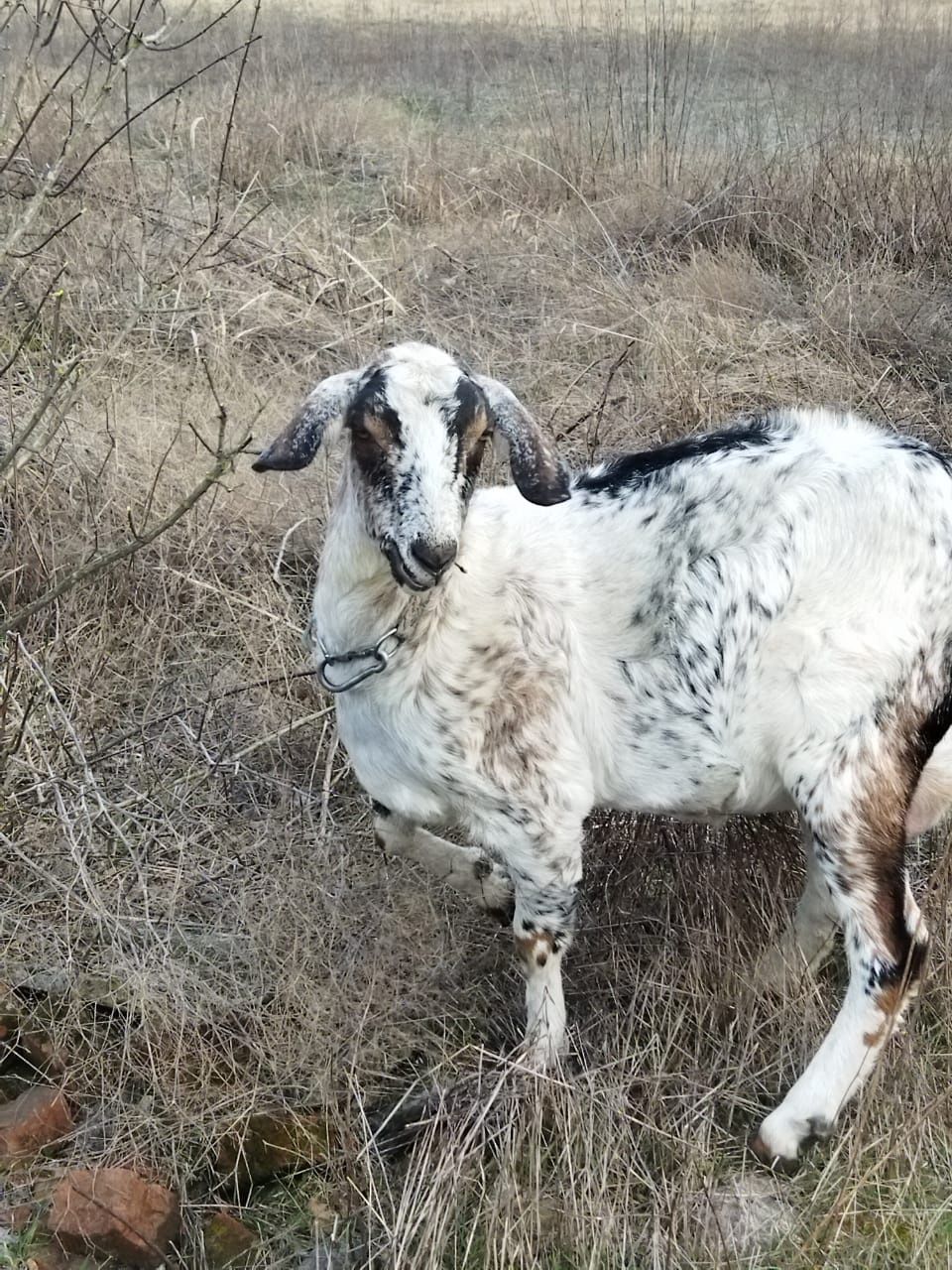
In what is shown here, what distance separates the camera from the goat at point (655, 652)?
2.84 meters

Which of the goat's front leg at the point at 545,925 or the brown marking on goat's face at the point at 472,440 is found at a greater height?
the brown marking on goat's face at the point at 472,440

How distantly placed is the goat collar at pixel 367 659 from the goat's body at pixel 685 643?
1.4 inches

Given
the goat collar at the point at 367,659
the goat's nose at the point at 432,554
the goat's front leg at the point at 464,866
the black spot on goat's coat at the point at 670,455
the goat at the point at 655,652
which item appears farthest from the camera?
the goat's front leg at the point at 464,866

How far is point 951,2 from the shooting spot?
11.1 metres

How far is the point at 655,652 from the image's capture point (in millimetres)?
3059

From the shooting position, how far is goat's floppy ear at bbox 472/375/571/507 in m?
2.88

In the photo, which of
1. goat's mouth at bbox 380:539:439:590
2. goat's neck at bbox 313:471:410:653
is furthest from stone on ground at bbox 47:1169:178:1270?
goat's mouth at bbox 380:539:439:590

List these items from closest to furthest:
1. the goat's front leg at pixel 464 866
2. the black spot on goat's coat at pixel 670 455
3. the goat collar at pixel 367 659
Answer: the goat collar at pixel 367 659 < the black spot on goat's coat at pixel 670 455 < the goat's front leg at pixel 464 866

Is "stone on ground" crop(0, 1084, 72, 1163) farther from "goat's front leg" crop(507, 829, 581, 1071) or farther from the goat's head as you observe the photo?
the goat's head

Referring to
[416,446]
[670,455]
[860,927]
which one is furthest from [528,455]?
[860,927]

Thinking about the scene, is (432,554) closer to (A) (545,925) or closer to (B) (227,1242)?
(A) (545,925)

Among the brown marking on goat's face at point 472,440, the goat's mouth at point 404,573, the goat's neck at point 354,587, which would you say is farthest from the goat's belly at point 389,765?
the brown marking on goat's face at point 472,440

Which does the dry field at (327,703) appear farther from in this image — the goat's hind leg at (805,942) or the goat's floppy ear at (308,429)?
the goat's floppy ear at (308,429)

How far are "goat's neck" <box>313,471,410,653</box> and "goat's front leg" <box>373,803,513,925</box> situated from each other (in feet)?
1.80
